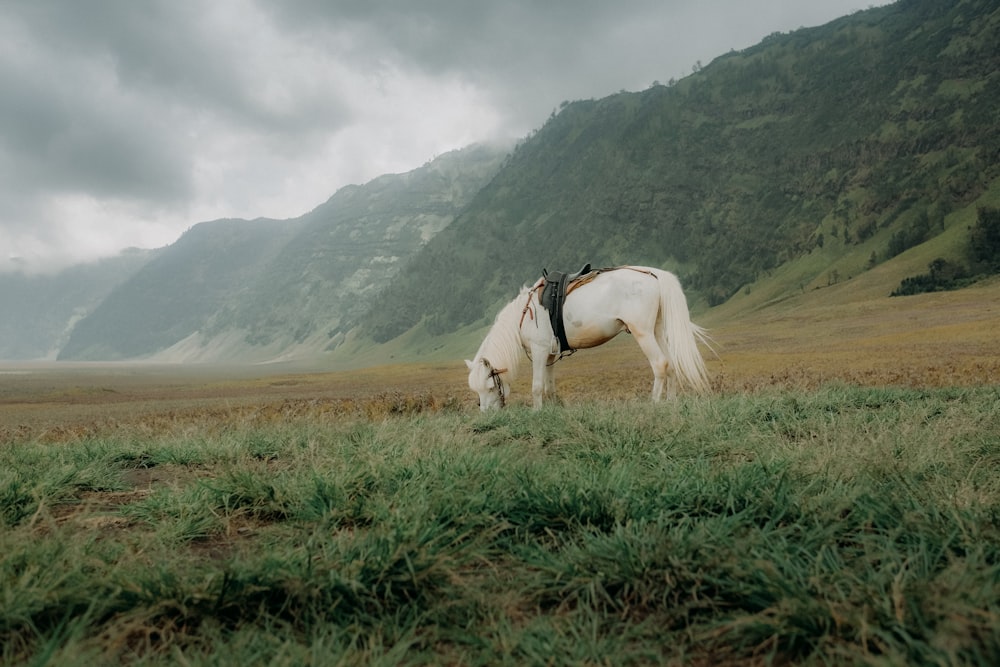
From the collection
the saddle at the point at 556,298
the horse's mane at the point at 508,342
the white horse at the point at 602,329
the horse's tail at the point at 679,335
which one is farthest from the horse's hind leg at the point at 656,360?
the horse's mane at the point at 508,342

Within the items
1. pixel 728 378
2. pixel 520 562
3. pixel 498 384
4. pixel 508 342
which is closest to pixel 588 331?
pixel 508 342

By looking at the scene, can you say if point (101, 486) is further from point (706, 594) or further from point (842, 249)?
point (842, 249)

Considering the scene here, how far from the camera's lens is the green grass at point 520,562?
1991 millimetres

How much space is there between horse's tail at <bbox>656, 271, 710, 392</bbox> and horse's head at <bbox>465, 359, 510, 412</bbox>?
3300 millimetres

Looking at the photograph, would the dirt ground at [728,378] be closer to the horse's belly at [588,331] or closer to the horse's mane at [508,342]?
the horse's belly at [588,331]

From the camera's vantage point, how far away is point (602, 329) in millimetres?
11062

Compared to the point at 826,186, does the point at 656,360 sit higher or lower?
lower

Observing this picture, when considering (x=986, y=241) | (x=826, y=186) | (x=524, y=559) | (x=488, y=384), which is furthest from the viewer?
(x=826, y=186)

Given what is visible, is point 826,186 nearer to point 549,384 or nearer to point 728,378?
point 728,378

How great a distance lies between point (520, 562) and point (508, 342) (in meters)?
8.73

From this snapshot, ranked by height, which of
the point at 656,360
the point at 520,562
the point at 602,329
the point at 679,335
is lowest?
the point at 656,360

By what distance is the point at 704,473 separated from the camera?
3707 millimetres

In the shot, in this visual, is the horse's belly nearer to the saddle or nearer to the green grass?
the saddle

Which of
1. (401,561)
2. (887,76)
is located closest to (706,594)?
(401,561)
